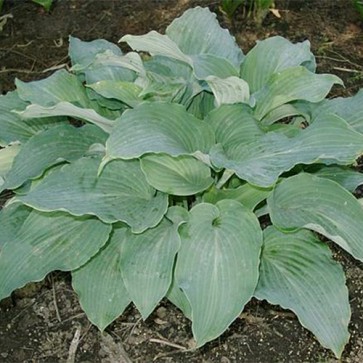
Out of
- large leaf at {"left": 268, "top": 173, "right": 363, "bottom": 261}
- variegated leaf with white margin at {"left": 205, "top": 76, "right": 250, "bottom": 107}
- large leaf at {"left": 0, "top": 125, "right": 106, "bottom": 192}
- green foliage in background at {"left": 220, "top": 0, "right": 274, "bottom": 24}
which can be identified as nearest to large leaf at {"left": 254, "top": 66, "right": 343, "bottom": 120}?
variegated leaf with white margin at {"left": 205, "top": 76, "right": 250, "bottom": 107}

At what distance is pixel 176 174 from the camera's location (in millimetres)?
1539

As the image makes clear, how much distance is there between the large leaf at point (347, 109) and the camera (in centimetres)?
162

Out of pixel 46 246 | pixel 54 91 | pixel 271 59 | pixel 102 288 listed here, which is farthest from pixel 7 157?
pixel 271 59

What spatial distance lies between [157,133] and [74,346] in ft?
2.09

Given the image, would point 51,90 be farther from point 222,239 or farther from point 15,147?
point 222,239

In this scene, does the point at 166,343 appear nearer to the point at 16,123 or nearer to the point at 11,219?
the point at 11,219

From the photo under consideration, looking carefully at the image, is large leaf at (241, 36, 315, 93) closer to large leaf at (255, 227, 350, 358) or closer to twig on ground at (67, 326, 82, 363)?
large leaf at (255, 227, 350, 358)

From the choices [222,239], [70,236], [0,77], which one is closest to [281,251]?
[222,239]

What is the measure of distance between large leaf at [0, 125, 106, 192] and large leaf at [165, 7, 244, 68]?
32cm

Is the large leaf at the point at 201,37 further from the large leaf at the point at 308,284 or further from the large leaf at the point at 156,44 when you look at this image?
the large leaf at the point at 308,284

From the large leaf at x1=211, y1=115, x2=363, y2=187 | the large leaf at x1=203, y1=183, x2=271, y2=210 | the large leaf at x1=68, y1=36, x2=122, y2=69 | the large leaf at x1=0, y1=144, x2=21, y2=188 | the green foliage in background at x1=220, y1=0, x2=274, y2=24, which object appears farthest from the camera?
the green foliage in background at x1=220, y1=0, x2=274, y2=24

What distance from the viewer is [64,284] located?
75.0 inches

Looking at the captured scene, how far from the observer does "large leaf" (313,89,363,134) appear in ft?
5.31

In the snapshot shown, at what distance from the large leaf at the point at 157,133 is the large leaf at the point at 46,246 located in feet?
0.70
